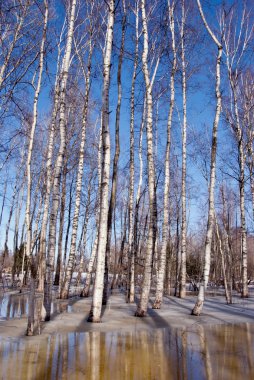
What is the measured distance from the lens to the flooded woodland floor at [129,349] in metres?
4.29

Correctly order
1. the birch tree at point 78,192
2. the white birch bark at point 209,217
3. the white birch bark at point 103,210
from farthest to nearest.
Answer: the birch tree at point 78,192 → the white birch bark at point 209,217 → the white birch bark at point 103,210

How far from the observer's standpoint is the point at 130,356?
504cm

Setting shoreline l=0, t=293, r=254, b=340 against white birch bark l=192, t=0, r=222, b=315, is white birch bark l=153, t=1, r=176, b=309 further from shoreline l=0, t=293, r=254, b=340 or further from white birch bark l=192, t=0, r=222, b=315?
white birch bark l=192, t=0, r=222, b=315

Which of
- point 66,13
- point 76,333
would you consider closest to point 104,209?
point 76,333

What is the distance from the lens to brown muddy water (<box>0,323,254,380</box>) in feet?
13.9

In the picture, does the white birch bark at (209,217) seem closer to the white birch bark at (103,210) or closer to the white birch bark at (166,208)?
the white birch bark at (166,208)

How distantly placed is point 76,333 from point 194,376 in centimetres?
297

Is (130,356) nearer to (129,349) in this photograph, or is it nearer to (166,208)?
(129,349)

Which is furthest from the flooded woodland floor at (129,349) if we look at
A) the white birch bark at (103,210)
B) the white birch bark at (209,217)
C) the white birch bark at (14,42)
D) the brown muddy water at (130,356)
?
the white birch bark at (14,42)

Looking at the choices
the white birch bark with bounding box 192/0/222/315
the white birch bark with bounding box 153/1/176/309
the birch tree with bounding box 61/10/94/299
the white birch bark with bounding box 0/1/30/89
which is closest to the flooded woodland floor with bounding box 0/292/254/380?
the white birch bark with bounding box 192/0/222/315

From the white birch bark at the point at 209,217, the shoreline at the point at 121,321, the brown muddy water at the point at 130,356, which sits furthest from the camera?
the white birch bark at the point at 209,217

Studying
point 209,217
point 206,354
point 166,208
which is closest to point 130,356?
point 206,354

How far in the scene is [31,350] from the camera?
512 centimetres

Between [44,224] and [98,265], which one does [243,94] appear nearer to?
[44,224]
